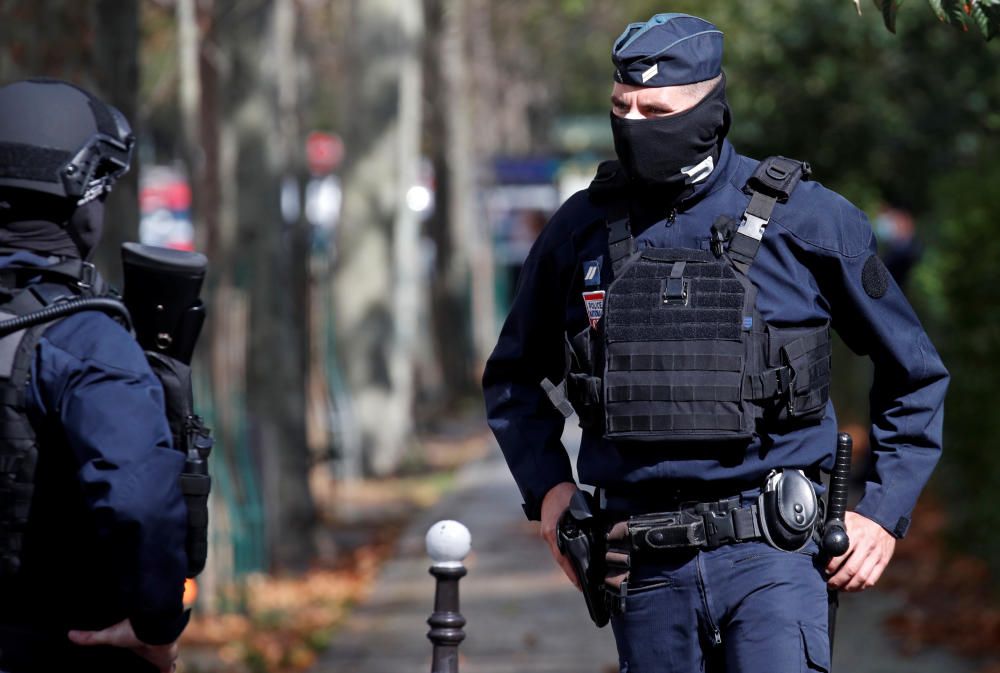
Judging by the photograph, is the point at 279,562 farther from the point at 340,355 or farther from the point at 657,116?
the point at 657,116

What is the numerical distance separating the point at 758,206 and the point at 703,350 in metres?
0.35

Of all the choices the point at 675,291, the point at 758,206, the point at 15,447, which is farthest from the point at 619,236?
the point at 15,447

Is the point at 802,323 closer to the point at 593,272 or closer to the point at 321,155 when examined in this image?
the point at 593,272

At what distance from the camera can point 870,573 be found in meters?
3.92

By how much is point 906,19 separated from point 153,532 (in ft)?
28.1

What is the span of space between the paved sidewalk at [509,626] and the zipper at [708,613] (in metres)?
4.53

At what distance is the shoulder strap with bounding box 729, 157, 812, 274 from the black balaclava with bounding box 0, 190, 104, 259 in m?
1.47

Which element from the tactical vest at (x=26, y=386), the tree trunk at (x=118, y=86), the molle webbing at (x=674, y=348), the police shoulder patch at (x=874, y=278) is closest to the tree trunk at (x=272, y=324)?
the tree trunk at (x=118, y=86)

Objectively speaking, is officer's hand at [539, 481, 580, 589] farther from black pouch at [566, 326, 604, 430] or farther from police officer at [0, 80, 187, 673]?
police officer at [0, 80, 187, 673]

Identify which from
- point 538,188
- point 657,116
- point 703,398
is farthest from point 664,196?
point 538,188

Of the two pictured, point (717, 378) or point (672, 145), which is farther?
point (672, 145)

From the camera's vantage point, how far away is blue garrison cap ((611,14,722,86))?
3961 mm

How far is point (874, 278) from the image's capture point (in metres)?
3.96

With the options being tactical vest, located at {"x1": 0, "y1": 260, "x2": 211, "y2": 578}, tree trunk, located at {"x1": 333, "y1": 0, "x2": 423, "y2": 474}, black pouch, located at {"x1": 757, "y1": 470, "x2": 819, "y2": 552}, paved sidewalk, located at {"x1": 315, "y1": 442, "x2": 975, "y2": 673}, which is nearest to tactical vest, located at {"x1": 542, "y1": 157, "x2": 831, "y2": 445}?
black pouch, located at {"x1": 757, "y1": 470, "x2": 819, "y2": 552}
